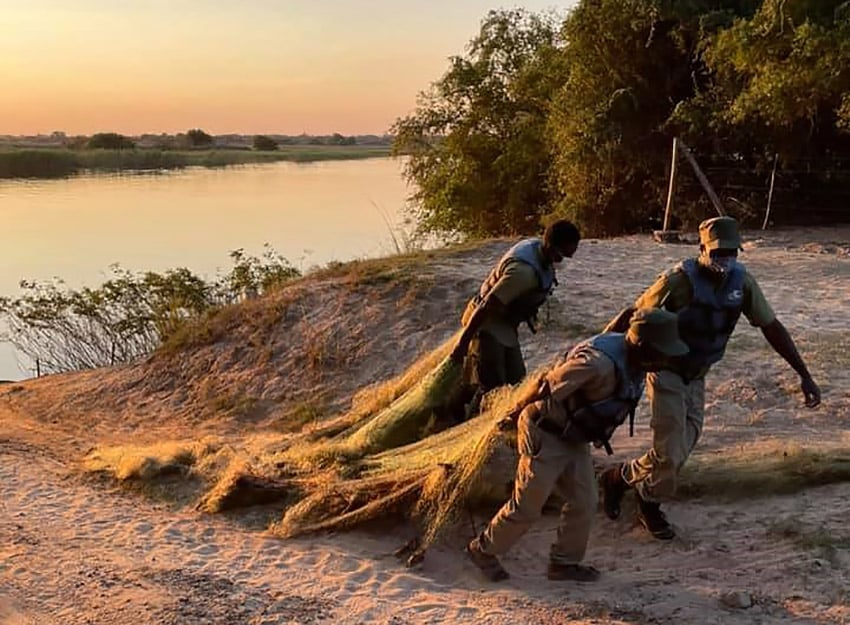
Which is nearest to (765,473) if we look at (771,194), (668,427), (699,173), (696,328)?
(668,427)

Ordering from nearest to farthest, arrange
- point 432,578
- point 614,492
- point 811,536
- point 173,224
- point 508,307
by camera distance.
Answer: point 811,536, point 432,578, point 614,492, point 508,307, point 173,224

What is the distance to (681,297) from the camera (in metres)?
4.93

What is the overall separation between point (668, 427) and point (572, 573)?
3.14 ft

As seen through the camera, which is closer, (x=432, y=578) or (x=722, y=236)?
(x=722, y=236)

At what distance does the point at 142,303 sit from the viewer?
15789 millimetres

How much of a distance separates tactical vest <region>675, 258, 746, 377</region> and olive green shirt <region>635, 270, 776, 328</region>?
0.10 feet

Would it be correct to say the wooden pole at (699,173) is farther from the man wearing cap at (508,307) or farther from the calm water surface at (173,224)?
the man wearing cap at (508,307)

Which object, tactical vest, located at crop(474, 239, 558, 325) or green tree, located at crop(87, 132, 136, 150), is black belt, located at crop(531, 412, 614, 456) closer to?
tactical vest, located at crop(474, 239, 558, 325)

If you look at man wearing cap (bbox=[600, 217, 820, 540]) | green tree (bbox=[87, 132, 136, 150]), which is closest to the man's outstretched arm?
man wearing cap (bbox=[600, 217, 820, 540])

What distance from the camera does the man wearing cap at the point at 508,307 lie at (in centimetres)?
577

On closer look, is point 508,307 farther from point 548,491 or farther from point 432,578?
point 432,578

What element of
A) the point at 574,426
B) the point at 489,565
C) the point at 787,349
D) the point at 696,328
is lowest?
the point at 489,565

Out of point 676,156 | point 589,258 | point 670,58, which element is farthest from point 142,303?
point 670,58

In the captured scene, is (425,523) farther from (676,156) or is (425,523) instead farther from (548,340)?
(676,156)
